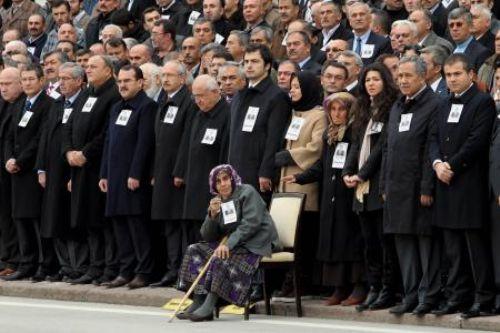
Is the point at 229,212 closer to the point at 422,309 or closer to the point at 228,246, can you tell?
the point at 228,246

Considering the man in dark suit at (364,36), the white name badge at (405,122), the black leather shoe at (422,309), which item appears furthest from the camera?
the man in dark suit at (364,36)

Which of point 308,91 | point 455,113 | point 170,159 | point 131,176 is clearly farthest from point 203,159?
point 455,113

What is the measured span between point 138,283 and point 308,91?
2.94m

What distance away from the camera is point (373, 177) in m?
15.1

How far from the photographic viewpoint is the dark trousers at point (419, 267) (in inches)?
573

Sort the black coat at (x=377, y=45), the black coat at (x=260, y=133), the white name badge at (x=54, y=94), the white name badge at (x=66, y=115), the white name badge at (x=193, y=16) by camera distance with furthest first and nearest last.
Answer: the white name badge at (x=193, y=16)
the white name badge at (x=54, y=94)
the white name badge at (x=66, y=115)
the black coat at (x=377, y=45)
the black coat at (x=260, y=133)

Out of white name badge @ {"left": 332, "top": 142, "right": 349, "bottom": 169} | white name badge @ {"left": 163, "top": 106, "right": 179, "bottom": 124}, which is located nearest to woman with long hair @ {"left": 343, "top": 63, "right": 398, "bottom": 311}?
white name badge @ {"left": 332, "top": 142, "right": 349, "bottom": 169}

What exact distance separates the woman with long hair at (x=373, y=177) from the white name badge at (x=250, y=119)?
1276mm

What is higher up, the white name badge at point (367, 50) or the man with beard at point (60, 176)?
the white name badge at point (367, 50)

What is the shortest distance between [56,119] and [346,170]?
4.46 m

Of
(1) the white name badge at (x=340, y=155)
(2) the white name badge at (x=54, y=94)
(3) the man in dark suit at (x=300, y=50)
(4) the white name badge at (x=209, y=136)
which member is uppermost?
(3) the man in dark suit at (x=300, y=50)

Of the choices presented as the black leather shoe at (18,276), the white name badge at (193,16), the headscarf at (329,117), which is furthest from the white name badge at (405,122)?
the white name badge at (193,16)

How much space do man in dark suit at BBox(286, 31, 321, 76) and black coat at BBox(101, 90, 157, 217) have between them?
1569 mm

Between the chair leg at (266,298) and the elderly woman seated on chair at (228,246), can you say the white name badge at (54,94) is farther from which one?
the chair leg at (266,298)
